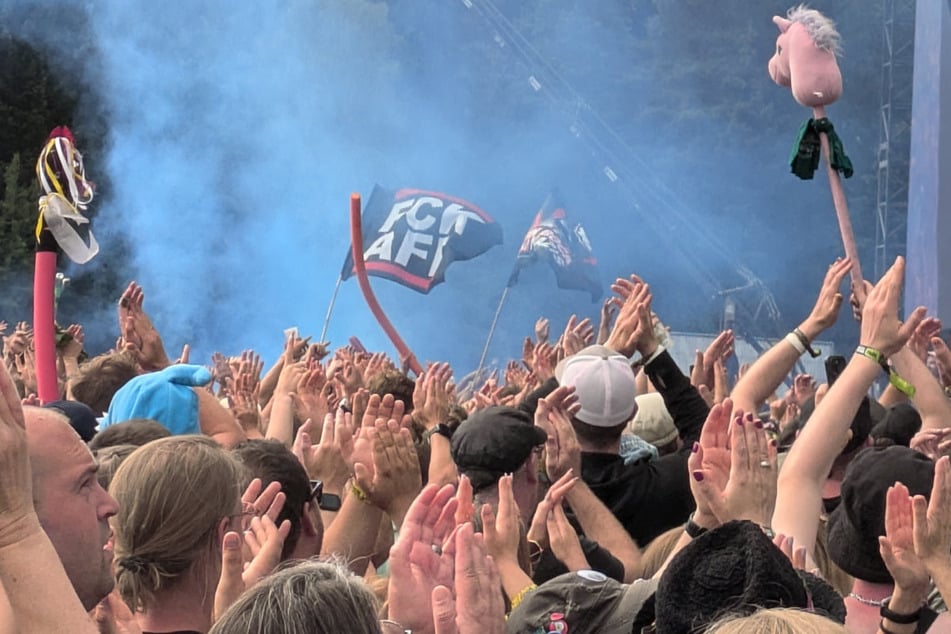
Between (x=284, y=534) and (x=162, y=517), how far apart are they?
0.25 meters

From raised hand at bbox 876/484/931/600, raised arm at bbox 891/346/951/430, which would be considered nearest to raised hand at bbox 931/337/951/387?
raised arm at bbox 891/346/951/430

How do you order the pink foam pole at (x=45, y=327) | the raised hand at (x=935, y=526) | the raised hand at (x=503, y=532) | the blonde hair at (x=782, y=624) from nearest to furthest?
the blonde hair at (x=782, y=624) → the raised hand at (x=935, y=526) → the raised hand at (x=503, y=532) → the pink foam pole at (x=45, y=327)

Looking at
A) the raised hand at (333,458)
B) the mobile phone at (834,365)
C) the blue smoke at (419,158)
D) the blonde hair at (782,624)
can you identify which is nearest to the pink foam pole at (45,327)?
the raised hand at (333,458)

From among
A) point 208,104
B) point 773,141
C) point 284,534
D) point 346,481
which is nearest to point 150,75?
point 208,104

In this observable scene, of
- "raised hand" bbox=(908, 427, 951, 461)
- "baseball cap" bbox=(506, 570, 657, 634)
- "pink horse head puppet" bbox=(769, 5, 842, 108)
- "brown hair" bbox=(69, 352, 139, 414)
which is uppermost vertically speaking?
"pink horse head puppet" bbox=(769, 5, 842, 108)

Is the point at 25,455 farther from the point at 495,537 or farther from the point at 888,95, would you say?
the point at 888,95

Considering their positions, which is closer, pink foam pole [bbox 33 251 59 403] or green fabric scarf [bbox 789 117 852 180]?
green fabric scarf [bbox 789 117 852 180]

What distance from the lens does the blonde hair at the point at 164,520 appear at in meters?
2.02

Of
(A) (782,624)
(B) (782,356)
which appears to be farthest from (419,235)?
(A) (782,624)

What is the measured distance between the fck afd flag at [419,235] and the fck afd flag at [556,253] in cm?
49

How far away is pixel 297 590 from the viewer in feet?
4.50

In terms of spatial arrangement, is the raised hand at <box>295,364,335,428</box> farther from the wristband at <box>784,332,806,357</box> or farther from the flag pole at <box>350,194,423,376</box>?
the flag pole at <box>350,194,423,376</box>

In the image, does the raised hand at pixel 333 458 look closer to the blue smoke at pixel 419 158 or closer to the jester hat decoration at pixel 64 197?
the jester hat decoration at pixel 64 197

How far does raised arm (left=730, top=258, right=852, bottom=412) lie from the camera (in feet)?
10.3
